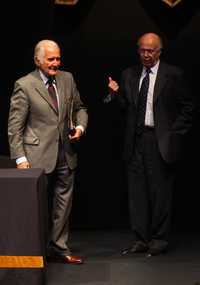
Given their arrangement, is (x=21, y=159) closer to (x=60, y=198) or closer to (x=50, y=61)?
(x=60, y=198)

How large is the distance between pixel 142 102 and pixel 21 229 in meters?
1.55

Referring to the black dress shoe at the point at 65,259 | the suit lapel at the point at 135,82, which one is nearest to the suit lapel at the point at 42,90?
the suit lapel at the point at 135,82

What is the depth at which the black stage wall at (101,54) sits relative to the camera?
6410 millimetres

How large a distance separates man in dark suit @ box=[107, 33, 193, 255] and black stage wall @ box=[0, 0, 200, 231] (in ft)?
2.55

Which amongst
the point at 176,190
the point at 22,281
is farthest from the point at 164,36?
the point at 22,281

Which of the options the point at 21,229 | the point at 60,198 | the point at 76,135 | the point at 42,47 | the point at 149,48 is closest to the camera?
the point at 21,229

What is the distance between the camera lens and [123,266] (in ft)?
17.6

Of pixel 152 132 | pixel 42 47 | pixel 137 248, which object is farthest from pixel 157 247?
pixel 42 47

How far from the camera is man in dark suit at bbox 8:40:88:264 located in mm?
5254

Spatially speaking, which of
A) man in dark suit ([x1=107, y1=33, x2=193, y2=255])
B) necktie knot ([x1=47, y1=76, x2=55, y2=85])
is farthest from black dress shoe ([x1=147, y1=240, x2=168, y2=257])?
necktie knot ([x1=47, y1=76, x2=55, y2=85])

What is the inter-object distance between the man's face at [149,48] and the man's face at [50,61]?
67cm

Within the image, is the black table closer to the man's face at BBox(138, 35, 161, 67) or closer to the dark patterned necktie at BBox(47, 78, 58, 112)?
the dark patterned necktie at BBox(47, 78, 58, 112)

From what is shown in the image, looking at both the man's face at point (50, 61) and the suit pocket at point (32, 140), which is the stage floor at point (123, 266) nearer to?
the suit pocket at point (32, 140)

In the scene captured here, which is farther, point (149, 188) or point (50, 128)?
point (149, 188)
